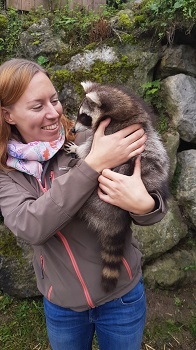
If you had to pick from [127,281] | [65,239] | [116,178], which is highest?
[116,178]

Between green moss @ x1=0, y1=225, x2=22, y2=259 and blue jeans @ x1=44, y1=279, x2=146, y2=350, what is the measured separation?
1.72m

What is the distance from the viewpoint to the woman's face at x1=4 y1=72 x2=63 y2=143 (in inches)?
67.6

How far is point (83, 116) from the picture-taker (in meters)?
2.24

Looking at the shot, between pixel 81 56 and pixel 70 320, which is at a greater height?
pixel 81 56

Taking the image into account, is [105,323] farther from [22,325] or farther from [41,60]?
[41,60]

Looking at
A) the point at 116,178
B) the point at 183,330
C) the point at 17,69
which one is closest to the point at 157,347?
the point at 183,330

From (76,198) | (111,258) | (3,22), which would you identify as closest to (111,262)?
(111,258)

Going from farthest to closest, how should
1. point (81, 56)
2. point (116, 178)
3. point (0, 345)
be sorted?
point (81, 56) → point (0, 345) → point (116, 178)

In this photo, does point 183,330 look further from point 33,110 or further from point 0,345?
point 33,110

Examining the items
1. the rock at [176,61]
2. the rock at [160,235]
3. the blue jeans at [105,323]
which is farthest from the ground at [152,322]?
the rock at [176,61]

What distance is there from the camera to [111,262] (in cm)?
174

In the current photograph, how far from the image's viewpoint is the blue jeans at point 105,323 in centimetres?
182

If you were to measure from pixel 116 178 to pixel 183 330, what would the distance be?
8.25 ft

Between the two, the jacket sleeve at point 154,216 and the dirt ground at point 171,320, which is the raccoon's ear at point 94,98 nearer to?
the jacket sleeve at point 154,216
